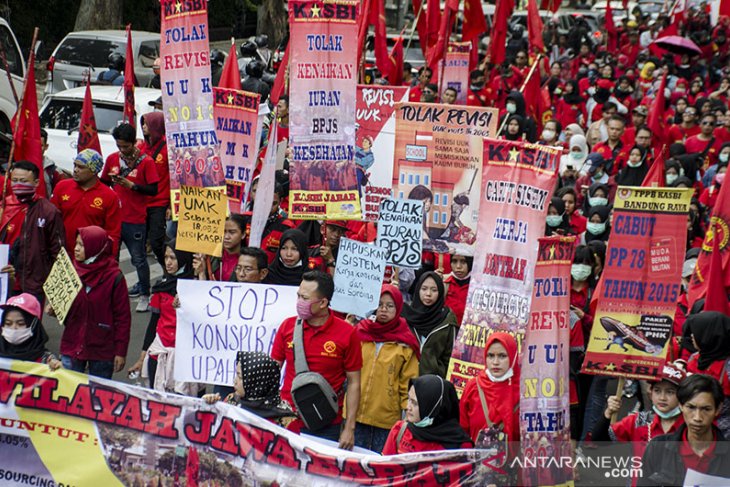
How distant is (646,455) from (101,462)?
2.72 meters

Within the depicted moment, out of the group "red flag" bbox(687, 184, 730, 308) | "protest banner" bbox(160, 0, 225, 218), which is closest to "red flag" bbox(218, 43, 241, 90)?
"protest banner" bbox(160, 0, 225, 218)

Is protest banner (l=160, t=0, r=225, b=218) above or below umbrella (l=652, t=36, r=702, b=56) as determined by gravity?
below

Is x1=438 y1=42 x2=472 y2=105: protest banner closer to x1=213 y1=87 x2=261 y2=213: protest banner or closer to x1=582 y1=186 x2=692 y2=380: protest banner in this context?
x1=213 y1=87 x2=261 y2=213: protest banner

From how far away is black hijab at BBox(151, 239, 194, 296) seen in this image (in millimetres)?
7770

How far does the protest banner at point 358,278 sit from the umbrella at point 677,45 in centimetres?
1573

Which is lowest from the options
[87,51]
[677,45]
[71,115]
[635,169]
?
[635,169]

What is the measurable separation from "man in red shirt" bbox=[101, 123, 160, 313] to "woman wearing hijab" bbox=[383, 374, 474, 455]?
5.64 metres

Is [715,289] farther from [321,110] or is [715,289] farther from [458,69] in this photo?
[458,69]

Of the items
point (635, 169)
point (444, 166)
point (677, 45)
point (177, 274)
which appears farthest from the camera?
point (677, 45)

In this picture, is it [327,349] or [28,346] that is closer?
[327,349]

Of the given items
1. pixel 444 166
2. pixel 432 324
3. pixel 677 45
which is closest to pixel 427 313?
pixel 432 324

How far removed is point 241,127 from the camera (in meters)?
9.06

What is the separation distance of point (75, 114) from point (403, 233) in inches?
298

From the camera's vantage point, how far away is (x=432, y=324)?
7.38 metres
